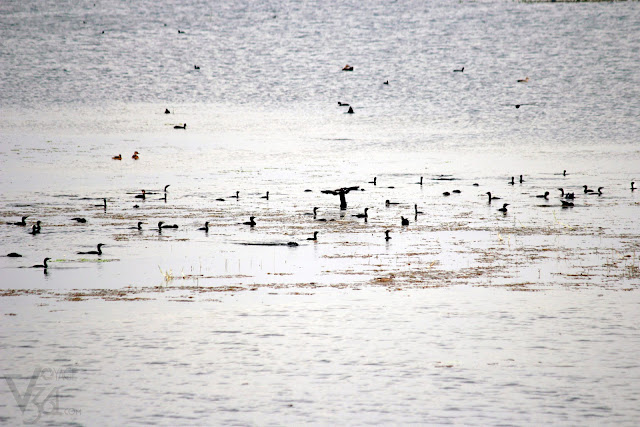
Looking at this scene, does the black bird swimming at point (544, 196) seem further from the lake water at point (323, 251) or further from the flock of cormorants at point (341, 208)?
the lake water at point (323, 251)

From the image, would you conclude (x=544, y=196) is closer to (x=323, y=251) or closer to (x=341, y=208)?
(x=341, y=208)

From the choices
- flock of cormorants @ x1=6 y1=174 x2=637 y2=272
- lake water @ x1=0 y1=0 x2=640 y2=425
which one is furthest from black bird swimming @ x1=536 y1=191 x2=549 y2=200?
lake water @ x1=0 y1=0 x2=640 y2=425

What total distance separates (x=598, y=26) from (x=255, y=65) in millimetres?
45940

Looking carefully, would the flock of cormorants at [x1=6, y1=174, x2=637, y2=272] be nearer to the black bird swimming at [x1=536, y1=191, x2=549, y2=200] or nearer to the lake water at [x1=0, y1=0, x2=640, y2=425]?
the black bird swimming at [x1=536, y1=191, x2=549, y2=200]

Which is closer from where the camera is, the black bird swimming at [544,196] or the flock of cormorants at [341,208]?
the flock of cormorants at [341,208]

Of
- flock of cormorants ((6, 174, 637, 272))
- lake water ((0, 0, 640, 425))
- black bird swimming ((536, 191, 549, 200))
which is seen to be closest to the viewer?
lake water ((0, 0, 640, 425))

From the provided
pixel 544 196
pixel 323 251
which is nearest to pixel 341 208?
pixel 544 196

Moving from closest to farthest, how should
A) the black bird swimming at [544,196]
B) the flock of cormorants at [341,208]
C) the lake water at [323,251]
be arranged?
the lake water at [323,251], the flock of cormorants at [341,208], the black bird swimming at [544,196]

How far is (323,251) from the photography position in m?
26.9

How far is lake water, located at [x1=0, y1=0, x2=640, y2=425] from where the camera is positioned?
1570 cm

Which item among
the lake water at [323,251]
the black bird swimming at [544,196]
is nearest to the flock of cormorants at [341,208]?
the black bird swimming at [544,196]

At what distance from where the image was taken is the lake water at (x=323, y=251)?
1570 cm

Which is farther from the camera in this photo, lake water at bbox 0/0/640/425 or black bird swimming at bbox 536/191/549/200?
black bird swimming at bbox 536/191/549/200

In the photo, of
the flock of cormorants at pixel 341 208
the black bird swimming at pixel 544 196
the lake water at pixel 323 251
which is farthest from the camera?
the black bird swimming at pixel 544 196
